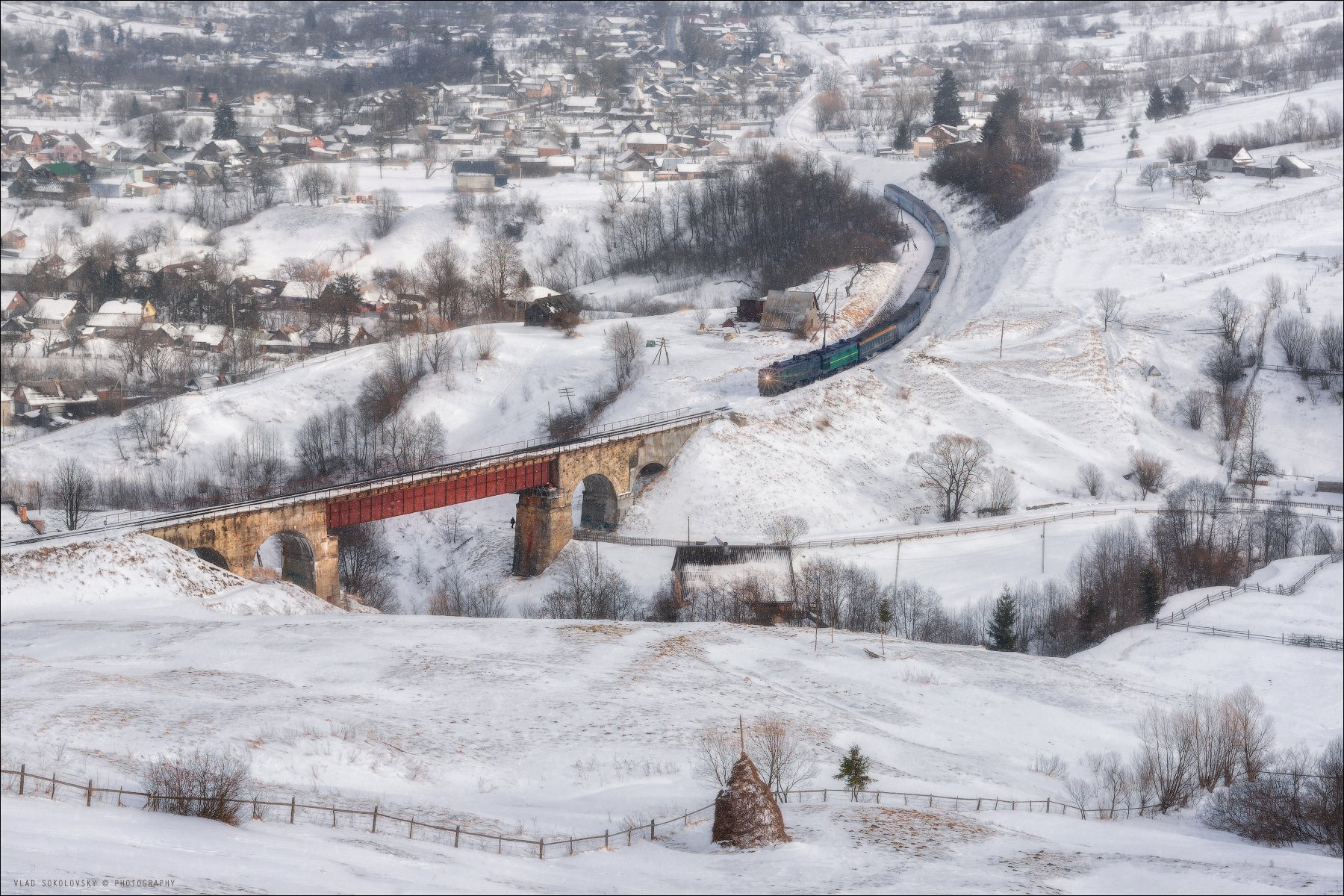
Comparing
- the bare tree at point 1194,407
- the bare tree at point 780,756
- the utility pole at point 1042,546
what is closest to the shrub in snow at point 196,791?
the bare tree at point 780,756

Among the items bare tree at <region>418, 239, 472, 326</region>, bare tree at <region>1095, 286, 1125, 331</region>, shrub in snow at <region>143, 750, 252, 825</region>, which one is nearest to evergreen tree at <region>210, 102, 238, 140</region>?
bare tree at <region>418, 239, 472, 326</region>

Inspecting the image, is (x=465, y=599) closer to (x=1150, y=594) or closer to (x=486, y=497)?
(x=486, y=497)

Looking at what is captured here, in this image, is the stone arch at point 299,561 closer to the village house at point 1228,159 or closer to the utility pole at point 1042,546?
the utility pole at point 1042,546

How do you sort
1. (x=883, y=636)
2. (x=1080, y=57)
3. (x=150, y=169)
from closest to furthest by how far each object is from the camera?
(x=883, y=636) < (x=150, y=169) < (x=1080, y=57)

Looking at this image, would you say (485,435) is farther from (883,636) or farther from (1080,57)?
(1080,57)

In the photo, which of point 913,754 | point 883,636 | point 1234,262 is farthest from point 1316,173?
point 913,754

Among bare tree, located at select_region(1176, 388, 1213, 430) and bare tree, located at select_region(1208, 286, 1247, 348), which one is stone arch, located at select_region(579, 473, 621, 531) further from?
bare tree, located at select_region(1208, 286, 1247, 348)
